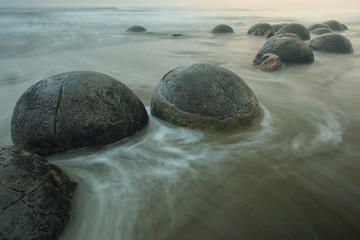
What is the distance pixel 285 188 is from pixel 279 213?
325 mm

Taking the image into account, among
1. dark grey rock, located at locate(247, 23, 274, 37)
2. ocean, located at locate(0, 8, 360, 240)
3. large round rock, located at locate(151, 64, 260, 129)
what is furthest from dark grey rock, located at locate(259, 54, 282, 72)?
dark grey rock, located at locate(247, 23, 274, 37)

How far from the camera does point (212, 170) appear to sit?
2.61 metres

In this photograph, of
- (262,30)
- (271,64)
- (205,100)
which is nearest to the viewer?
(205,100)

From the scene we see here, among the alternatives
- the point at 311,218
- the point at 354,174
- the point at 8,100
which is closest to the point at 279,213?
the point at 311,218

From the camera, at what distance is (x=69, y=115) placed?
106 inches

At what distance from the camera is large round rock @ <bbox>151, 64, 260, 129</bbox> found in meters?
3.22

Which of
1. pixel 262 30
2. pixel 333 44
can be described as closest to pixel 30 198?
pixel 333 44

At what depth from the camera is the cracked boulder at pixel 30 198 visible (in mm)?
1648

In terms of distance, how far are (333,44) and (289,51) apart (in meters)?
2.66

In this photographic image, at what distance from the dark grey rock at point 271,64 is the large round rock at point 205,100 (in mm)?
3377

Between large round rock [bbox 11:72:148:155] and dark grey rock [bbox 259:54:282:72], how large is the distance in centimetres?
461

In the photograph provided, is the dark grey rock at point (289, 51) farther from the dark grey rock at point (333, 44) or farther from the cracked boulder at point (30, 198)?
the cracked boulder at point (30, 198)

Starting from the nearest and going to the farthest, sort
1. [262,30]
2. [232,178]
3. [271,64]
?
[232,178] < [271,64] < [262,30]

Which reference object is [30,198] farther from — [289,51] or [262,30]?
[262,30]
